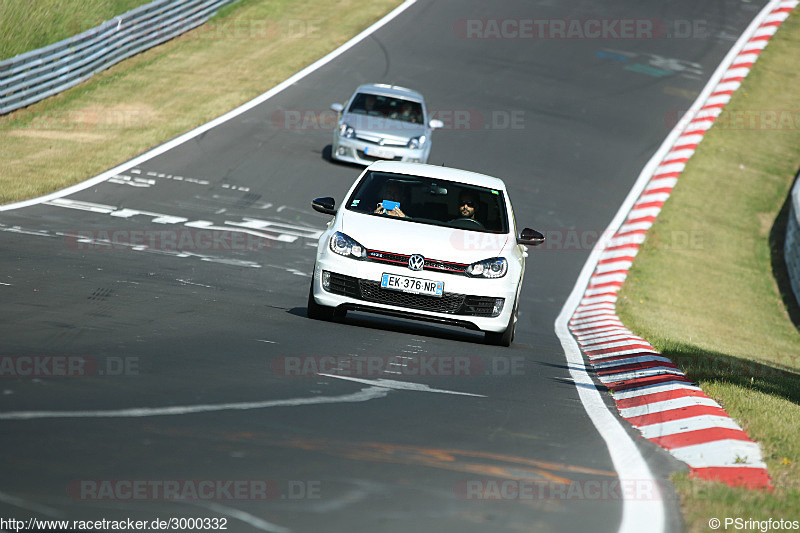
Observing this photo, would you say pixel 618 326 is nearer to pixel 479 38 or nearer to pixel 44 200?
pixel 44 200

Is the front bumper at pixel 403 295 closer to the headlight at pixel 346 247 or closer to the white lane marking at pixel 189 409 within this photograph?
the headlight at pixel 346 247

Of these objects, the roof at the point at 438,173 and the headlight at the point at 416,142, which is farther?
the headlight at the point at 416,142

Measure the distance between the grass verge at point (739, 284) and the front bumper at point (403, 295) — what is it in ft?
6.57

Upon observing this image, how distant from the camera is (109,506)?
14.8 ft

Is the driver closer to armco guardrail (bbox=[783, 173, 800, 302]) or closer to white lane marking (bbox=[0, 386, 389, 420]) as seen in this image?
white lane marking (bbox=[0, 386, 389, 420])

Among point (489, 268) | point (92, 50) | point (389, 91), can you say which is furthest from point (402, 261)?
point (92, 50)

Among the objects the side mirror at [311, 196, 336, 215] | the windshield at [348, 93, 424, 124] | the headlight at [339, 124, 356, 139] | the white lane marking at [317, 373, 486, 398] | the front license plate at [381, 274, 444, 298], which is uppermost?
the side mirror at [311, 196, 336, 215]

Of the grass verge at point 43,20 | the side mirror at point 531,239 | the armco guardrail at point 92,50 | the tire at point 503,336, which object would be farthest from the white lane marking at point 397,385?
the grass verge at point 43,20

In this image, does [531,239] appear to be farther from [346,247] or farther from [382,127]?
[382,127]

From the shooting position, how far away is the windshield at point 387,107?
2250 centimetres

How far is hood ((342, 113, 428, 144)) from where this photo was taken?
2183 cm

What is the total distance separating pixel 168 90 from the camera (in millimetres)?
26219

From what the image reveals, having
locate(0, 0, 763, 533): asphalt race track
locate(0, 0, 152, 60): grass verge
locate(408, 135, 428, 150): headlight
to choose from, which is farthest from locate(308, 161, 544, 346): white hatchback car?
locate(0, 0, 152, 60): grass verge

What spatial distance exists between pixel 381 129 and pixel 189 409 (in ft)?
53.3
